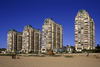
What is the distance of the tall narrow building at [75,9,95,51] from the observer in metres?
78.0

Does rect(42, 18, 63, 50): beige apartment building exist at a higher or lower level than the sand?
higher

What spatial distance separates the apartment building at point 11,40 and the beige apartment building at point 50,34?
37.3 metres

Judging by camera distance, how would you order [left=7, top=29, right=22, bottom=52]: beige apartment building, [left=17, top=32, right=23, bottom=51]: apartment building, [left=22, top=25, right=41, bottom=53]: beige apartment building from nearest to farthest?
[left=22, top=25, right=41, bottom=53]: beige apartment building, [left=7, top=29, right=22, bottom=52]: beige apartment building, [left=17, top=32, right=23, bottom=51]: apartment building

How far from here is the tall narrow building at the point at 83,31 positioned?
256ft

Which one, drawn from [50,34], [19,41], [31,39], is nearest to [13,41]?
[19,41]

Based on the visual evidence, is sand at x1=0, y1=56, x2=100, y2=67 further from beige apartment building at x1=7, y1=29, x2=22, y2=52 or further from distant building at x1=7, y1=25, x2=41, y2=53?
beige apartment building at x1=7, y1=29, x2=22, y2=52

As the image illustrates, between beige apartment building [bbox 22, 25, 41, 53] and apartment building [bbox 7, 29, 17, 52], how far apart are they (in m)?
14.9

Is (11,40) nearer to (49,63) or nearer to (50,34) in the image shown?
(50,34)

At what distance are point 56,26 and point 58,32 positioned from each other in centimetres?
489

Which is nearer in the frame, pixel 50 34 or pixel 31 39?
pixel 50 34

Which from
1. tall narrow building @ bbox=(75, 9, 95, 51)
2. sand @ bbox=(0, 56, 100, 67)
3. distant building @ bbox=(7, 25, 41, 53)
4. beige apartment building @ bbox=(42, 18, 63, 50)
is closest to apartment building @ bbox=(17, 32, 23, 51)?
distant building @ bbox=(7, 25, 41, 53)

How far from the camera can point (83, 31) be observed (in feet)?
259

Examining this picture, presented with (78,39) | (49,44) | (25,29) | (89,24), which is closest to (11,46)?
(25,29)

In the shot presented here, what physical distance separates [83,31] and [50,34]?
880 inches
